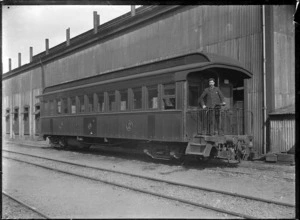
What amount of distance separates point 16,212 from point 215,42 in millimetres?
10318

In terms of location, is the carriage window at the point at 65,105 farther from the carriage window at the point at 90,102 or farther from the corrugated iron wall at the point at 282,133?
the corrugated iron wall at the point at 282,133

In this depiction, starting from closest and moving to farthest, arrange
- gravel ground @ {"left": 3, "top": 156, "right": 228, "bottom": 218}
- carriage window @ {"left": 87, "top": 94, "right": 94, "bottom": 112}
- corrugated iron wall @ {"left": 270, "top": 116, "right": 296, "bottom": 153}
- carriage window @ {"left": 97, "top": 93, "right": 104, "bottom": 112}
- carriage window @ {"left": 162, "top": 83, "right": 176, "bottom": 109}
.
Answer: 1. gravel ground @ {"left": 3, "top": 156, "right": 228, "bottom": 218}
2. carriage window @ {"left": 162, "top": 83, "right": 176, "bottom": 109}
3. corrugated iron wall @ {"left": 270, "top": 116, "right": 296, "bottom": 153}
4. carriage window @ {"left": 97, "top": 93, "right": 104, "bottom": 112}
5. carriage window @ {"left": 87, "top": 94, "right": 94, "bottom": 112}

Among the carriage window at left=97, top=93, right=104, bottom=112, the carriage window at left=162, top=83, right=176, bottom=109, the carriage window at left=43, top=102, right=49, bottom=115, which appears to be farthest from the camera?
the carriage window at left=43, top=102, right=49, bottom=115

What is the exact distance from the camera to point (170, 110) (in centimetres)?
969

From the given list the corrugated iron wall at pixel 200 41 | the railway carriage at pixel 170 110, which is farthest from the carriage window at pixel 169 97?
the corrugated iron wall at pixel 200 41

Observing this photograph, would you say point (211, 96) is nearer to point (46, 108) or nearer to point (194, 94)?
point (194, 94)

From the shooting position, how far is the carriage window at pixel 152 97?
1021 centimetres

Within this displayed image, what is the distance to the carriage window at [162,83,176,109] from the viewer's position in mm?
9711

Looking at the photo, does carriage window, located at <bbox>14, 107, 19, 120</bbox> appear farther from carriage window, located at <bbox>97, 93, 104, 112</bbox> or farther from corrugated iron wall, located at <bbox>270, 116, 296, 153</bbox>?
corrugated iron wall, located at <bbox>270, 116, 296, 153</bbox>

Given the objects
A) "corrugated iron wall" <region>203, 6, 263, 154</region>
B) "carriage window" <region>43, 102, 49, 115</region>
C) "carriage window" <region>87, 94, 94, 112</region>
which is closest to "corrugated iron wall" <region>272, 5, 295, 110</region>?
"corrugated iron wall" <region>203, 6, 263, 154</region>

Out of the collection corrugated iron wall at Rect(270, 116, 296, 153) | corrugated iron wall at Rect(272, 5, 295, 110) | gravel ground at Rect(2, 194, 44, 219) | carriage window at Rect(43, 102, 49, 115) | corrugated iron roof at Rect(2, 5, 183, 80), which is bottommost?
gravel ground at Rect(2, 194, 44, 219)

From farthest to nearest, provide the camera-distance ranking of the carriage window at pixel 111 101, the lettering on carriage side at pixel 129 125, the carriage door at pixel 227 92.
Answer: the carriage window at pixel 111 101 → the lettering on carriage side at pixel 129 125 → the carriage door at pixel 227 92

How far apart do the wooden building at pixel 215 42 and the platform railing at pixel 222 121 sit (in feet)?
3.10

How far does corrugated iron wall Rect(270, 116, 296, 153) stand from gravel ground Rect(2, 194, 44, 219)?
8.66 m
